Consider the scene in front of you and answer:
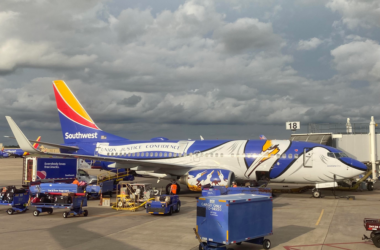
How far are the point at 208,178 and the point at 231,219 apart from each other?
44.9 ft

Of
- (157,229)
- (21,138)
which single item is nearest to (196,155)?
(21,138)

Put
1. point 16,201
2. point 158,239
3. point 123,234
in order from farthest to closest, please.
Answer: point 16,201 < point 123,234 < point 158,239

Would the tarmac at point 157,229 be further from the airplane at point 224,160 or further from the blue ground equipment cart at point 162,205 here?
the airplane at point 224,160

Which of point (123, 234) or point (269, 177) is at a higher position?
point (269, 177)

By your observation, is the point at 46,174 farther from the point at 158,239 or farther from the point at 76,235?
the point at 158,239

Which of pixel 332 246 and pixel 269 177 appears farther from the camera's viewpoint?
pixel 269 177

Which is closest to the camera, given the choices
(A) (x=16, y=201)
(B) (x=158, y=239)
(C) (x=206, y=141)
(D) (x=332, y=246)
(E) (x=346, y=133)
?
(D) (x=332, y=246)

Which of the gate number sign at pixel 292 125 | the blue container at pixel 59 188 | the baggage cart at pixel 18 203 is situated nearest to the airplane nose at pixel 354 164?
the gate number sign at pixel 292 125

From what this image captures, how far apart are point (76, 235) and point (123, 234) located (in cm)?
179

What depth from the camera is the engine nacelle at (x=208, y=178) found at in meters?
23.5

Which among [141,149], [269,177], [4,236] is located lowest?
[4,236]

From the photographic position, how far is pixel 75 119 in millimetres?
32625

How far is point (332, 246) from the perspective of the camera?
1141 centimetres

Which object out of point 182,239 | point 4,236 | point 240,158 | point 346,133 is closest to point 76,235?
point 4,236
